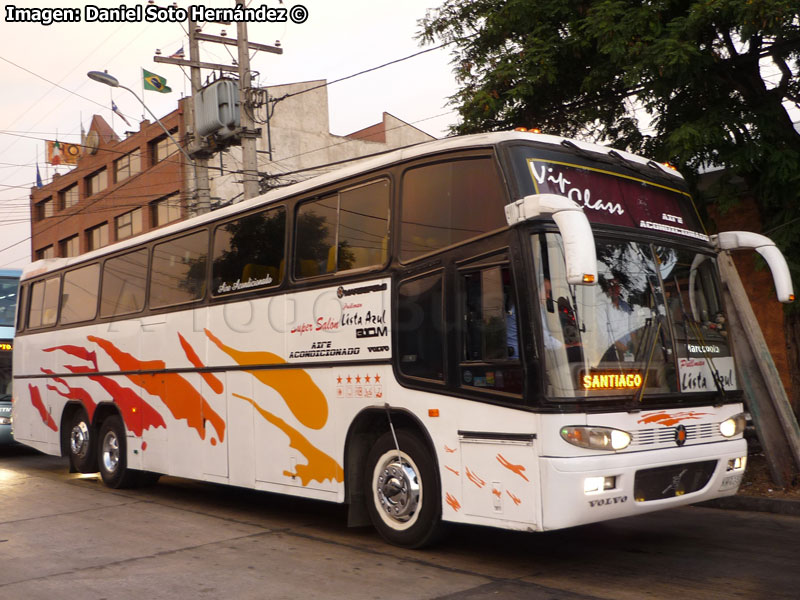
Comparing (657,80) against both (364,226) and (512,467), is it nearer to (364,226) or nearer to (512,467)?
(364,226)

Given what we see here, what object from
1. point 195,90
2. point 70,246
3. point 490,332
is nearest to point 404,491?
point 490,332

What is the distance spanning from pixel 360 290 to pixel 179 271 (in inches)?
150

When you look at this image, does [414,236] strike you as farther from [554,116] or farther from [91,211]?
[91,211]

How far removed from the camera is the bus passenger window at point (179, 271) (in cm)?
1020

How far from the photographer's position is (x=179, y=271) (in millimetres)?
10609

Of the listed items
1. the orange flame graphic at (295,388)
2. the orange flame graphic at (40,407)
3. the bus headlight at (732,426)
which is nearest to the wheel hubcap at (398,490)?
the orange flame graphic at (295,388)

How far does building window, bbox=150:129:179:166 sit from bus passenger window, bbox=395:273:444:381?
95.7ft

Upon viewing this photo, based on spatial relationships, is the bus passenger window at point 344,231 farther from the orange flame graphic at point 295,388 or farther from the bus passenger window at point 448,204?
the orange flame graphic at point 295,388

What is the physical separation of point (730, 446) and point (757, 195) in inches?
192

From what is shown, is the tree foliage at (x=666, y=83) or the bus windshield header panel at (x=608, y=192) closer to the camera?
the bus windshield header panel at (x=608, y=192)

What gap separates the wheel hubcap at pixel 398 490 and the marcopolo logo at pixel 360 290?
1489 mm

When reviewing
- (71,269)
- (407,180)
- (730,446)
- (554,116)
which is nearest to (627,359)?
(730,446)

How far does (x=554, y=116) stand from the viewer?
487 inches

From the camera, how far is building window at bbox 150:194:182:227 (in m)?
34.3
